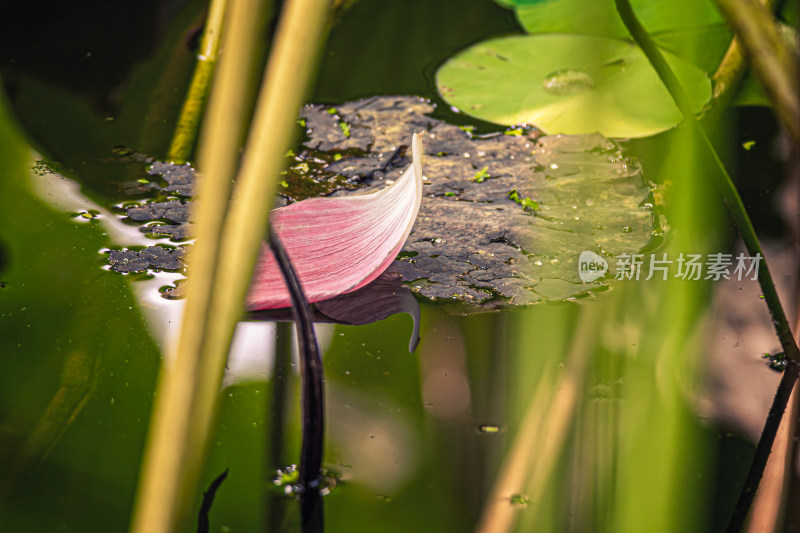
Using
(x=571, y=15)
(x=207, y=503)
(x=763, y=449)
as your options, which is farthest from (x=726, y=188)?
(x=571, y=15)

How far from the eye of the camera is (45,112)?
904 millimetres

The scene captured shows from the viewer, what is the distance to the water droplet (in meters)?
0.94

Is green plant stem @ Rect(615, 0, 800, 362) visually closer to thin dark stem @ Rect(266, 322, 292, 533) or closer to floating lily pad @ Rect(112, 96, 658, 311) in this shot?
floating lily pad @ Rect(112, 96, 658, 311)

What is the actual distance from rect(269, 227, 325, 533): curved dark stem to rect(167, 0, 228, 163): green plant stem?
0.50m

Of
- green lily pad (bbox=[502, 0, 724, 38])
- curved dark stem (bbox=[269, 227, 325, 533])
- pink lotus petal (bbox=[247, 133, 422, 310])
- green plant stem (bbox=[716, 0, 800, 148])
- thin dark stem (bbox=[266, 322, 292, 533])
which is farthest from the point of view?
green lily pad (bbox=[502, 0, 724, 38])

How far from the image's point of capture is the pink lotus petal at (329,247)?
1.92 ft

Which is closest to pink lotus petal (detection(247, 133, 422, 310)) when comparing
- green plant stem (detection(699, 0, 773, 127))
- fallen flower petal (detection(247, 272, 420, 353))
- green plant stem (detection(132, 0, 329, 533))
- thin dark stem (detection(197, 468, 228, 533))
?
fallen flower petal (detection(247, 272, 420, 353))

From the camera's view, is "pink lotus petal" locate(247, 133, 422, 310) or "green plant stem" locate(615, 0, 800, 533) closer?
"green plant stem" locate(615, 0, 800, 533)

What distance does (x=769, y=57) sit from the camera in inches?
5.1

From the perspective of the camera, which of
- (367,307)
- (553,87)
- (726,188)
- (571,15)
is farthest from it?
(571,15)

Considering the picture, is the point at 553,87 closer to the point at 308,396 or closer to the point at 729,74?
the point at 729,74

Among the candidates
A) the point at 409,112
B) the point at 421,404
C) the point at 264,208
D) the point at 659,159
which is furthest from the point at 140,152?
the point at 264,208

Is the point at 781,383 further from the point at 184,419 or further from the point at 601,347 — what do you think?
the point at 184,419

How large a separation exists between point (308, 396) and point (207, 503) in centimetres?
14
